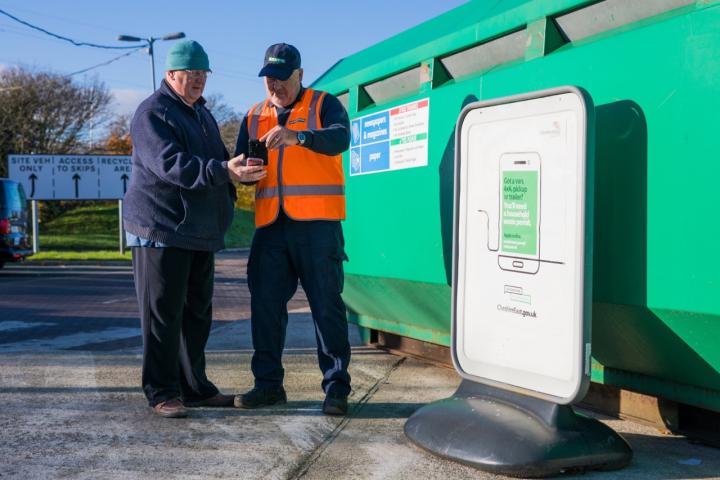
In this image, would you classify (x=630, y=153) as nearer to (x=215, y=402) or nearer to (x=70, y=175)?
(x=215, y=402)

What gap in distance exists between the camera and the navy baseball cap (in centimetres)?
405

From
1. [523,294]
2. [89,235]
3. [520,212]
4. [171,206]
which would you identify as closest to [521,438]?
[523,294]

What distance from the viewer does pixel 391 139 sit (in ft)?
15.6

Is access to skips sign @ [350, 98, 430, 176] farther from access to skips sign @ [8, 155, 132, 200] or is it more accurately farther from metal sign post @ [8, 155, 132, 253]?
access to skips sign @ [8, 155, 132, 200]

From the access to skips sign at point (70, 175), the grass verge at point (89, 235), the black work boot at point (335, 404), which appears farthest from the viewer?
the access to skips sign at point (70, 175)

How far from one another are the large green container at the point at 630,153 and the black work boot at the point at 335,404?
798 mm

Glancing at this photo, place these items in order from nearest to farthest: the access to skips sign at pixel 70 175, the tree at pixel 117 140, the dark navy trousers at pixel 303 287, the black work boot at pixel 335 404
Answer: the black work boot at pixel 335 404, the dark navy trousers at pixel 303 287, the access to skips sign at pixel 70 175, the tree at pixel 117 140

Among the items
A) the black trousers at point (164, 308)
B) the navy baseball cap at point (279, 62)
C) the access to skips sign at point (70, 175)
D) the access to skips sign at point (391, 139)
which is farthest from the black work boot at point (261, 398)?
the access to skips sign at point (70, 175)

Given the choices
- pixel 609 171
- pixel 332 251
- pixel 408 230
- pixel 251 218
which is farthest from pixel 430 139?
pixel 251 218

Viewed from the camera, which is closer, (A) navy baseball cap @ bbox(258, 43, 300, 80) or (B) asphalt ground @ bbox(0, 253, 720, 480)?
(B) asphalt ground @ bbox(0, 253, 720, 480)

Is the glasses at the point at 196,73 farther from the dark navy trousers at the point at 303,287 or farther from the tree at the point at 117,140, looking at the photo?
the tree at the point at 117,140

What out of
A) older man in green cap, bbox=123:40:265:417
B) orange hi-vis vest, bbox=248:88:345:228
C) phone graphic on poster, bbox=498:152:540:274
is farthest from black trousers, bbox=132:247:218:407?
phone graphic on poster, bbox=498:152:540:274

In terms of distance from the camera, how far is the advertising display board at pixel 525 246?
3.07m

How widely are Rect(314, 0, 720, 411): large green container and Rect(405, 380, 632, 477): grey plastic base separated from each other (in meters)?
0.42
